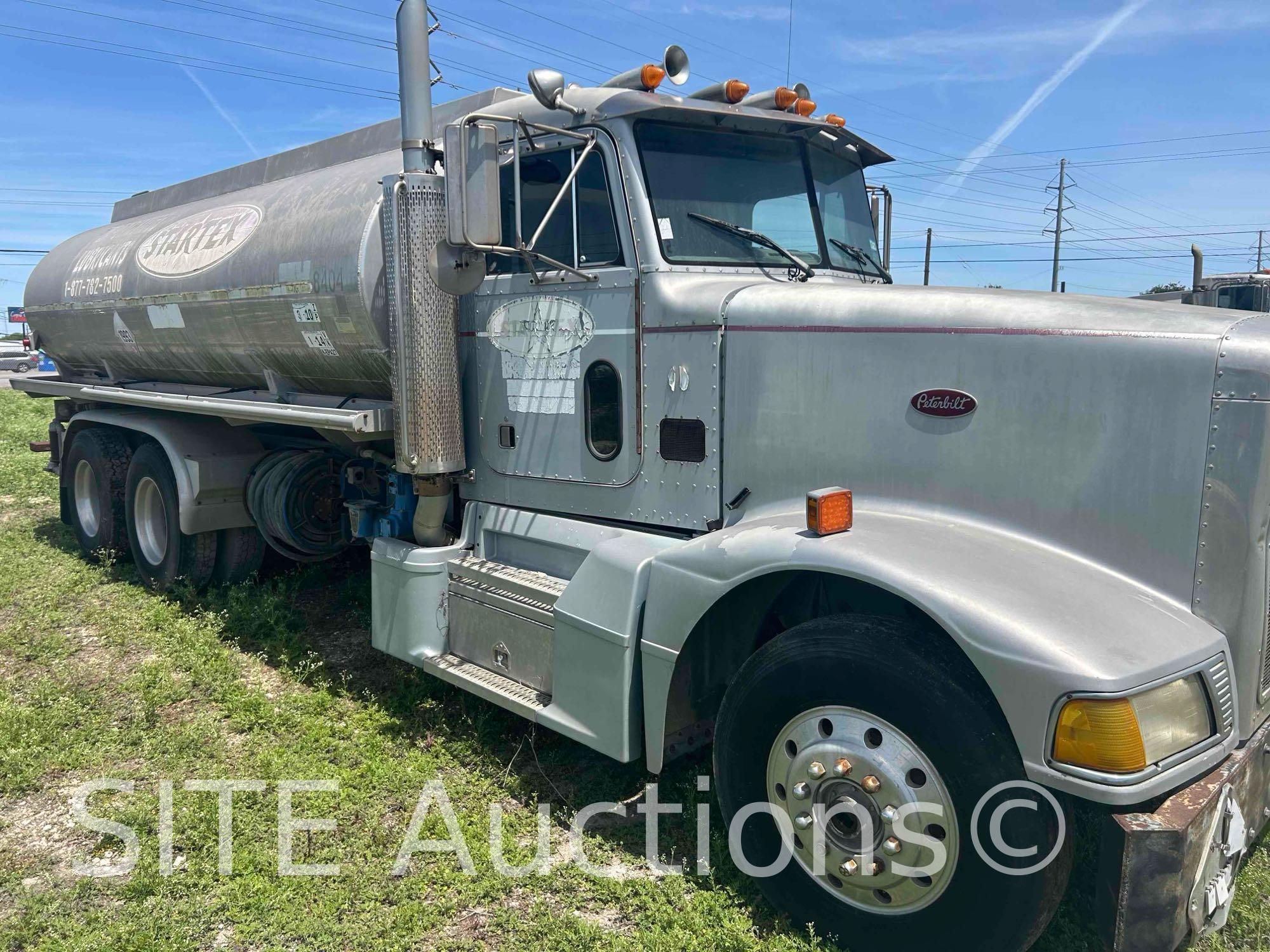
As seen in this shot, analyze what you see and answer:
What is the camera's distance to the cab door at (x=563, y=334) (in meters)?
3.99

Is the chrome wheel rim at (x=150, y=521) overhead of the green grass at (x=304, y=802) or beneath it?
overhead

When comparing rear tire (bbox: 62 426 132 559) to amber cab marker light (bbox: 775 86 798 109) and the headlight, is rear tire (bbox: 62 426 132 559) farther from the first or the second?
the headlight

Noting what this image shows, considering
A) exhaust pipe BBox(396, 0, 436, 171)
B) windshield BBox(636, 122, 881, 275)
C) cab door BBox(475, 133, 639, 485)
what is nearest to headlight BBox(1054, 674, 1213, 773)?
cab door BBox(475, 133, 639, 485)

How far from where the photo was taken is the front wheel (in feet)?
8.71

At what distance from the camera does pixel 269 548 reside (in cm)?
725

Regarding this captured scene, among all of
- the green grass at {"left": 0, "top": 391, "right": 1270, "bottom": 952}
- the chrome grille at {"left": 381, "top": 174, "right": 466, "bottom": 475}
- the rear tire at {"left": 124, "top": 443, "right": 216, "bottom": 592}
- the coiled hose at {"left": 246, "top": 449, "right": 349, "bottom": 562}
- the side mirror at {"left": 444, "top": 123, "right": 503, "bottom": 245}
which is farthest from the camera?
the rear tire at {"left": 124, "top": 443, "right": 216, "bottom": 592}

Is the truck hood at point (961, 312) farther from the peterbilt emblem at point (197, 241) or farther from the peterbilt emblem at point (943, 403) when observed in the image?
the peterbilt emblem at point (197, 241)

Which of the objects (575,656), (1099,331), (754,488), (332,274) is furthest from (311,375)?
(1099,331)

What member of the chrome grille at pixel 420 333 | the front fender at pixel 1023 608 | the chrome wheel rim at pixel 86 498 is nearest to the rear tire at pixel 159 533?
the chrome wheel rim at pixel 86 498

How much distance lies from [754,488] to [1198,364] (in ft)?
4.93

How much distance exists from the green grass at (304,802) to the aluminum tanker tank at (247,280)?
165cm

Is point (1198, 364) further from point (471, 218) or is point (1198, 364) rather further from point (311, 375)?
point (311, 375)

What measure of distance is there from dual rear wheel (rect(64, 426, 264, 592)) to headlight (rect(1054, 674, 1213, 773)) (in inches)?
232

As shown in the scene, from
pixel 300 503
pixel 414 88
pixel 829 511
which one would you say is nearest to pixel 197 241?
pixel 300 503
